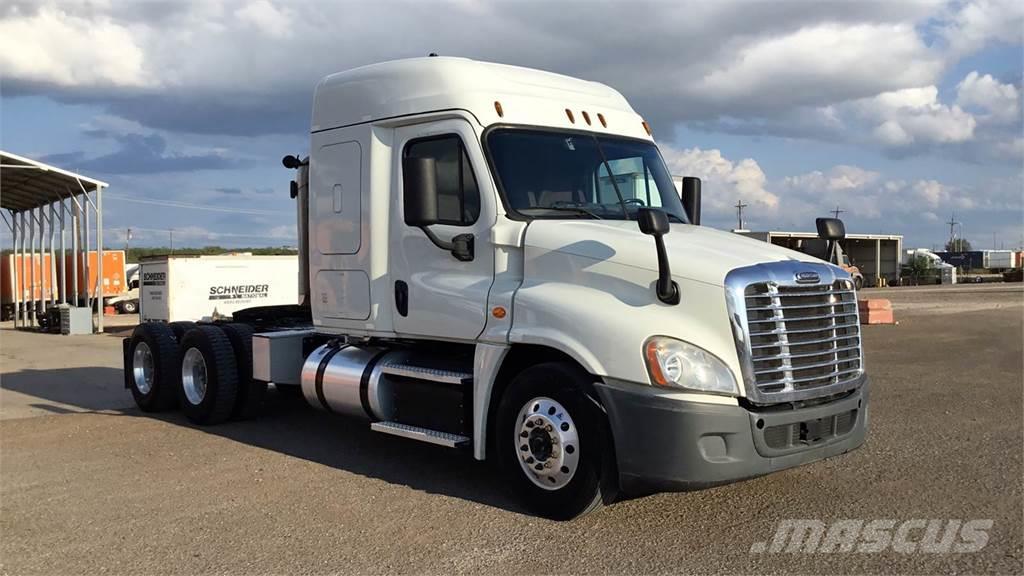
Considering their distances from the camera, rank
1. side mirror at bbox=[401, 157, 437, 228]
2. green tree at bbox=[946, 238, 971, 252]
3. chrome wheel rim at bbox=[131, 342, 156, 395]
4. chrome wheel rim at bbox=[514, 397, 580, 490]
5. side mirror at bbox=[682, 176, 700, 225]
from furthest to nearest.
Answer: green tree at bbox=[946, 238, 971, 252]
chrome wheel rim at bbox=[131, 342, 156, 395]
side mirror at bbox=[682, 176, 700, 225]
side mirror at bbox=[401, 157, 437, 228]
chrome wheel rim at bbox=[514, 397, 580, 490]

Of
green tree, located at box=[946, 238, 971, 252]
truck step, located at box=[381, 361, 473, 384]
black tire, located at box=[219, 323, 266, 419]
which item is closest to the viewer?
truck step, located at box=[381, 361, 473, 384]

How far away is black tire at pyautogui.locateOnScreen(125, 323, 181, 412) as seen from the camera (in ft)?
32.0

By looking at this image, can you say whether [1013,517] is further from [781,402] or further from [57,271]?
[57,271]

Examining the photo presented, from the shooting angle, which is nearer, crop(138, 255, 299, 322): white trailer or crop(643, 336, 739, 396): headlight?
crop(643, 336, 739, 396): headlight

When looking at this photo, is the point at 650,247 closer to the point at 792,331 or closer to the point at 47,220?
the point at 792,331

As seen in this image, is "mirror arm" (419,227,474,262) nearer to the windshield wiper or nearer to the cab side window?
the cab side window

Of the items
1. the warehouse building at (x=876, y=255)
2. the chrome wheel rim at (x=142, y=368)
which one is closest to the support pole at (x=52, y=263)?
the chrome wheel rim at (x=142, y=368)

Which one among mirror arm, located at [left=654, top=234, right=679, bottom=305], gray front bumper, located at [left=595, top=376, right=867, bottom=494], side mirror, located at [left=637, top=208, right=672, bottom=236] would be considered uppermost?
side mirror, located at [left=637, top=208, right=672, bottom=236]

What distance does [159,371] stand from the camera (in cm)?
980

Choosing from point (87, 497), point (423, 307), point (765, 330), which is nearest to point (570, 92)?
point (423, 307)

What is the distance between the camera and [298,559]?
4.92 meters

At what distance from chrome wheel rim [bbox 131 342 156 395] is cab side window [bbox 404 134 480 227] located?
218 inches

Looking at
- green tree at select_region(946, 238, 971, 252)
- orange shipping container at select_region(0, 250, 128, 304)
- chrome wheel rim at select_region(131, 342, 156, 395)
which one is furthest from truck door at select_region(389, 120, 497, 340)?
green tree at select_region(946, 238, 971, 252)

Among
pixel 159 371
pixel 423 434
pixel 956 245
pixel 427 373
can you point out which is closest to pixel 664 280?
pixel 427 373
